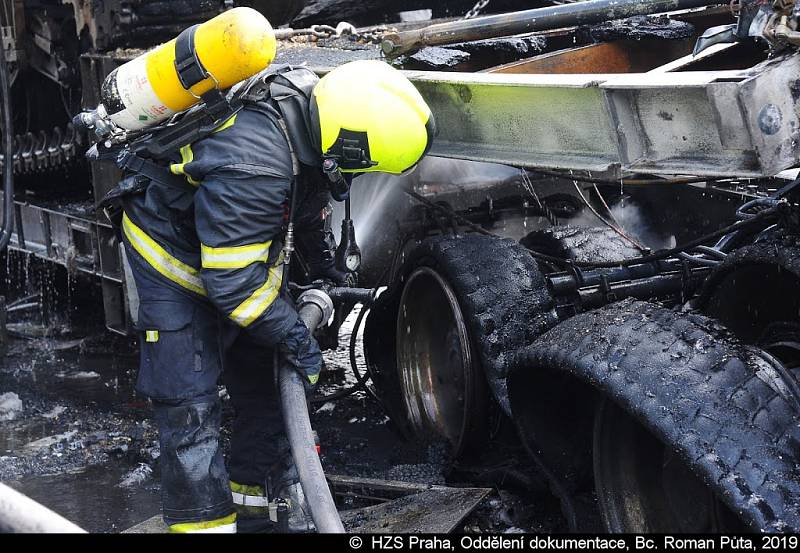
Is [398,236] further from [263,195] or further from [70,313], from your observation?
[70,313]

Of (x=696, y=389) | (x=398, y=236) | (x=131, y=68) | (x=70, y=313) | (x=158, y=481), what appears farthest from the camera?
(x=70, y=313)

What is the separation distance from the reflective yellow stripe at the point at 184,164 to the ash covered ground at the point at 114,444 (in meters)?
1.66

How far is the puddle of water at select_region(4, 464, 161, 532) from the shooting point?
15.2 feet

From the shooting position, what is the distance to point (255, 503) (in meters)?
4.22

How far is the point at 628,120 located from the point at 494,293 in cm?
123

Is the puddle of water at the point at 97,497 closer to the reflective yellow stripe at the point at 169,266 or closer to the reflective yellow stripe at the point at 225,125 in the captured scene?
the reflective yellow stripe at the point at 169,266

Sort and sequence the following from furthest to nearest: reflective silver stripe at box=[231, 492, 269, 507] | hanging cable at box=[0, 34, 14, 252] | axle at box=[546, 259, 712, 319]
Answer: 1. hanging cable at box=[0, 34, 14, 252]
2. axle at box=[546, 259, 712, 319]
3. reflective silver stripe at box=[231, 492, 269, 507]

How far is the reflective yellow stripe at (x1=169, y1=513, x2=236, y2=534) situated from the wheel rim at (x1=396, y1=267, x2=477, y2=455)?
127cm

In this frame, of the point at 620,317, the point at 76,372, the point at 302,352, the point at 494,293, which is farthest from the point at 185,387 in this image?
the point at 76,372

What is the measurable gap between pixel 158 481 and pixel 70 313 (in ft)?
10.1

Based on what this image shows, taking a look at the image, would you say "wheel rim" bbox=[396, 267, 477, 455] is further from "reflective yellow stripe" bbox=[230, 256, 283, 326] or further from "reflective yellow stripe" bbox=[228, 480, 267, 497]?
"reflective yellow stripe" bbox=[230, 256, 283, 326]

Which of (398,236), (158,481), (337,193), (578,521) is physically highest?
(337,193)

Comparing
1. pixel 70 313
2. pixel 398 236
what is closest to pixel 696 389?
pixel 398 236

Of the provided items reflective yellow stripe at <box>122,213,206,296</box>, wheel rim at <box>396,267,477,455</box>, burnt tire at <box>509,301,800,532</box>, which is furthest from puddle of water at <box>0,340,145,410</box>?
burnt tire at <box>509,301,800,532</box>
